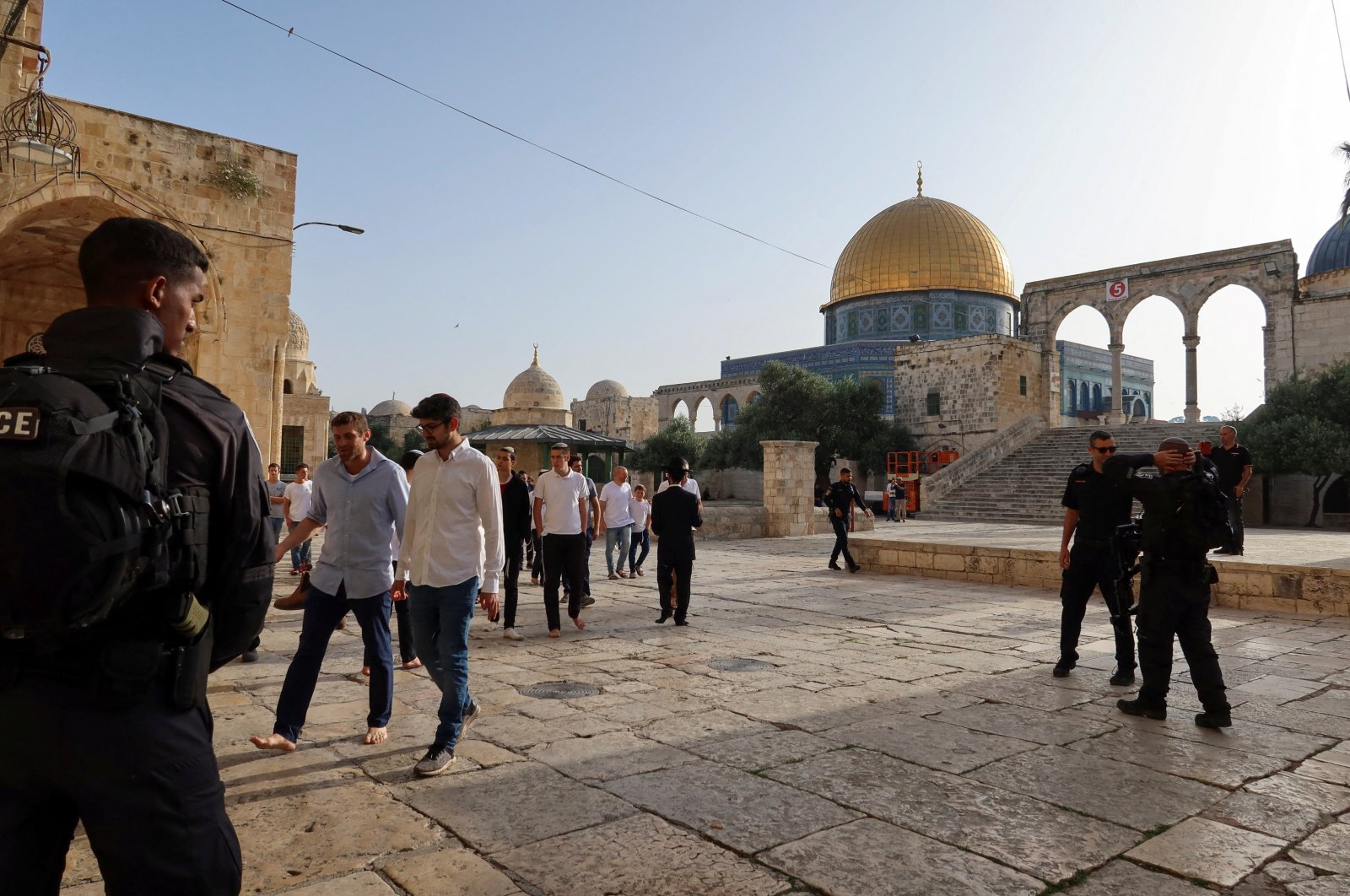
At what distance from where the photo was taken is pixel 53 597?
4.26 feet

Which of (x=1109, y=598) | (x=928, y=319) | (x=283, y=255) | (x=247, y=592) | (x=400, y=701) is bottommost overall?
(x=400, y=701)

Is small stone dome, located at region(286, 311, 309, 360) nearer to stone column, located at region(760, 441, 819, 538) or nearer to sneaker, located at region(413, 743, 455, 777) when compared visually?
stone column, located at region(760, 441, 819, 538)

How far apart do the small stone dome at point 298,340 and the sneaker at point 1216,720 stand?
36.7 metres

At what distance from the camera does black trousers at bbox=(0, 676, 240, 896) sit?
54.6 inches

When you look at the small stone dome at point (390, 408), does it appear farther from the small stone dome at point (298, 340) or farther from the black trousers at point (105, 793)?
the black trousers at point (105, 793)

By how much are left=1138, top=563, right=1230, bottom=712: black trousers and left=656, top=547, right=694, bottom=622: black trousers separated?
3656mm

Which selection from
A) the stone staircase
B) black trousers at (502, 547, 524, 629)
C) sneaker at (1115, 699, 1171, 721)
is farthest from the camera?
the stone staircase

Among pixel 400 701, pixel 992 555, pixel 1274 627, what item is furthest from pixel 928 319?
pixel 400 701

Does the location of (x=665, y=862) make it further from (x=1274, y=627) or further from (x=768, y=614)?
(x=1274, y=627)

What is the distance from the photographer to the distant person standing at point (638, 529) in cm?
1144

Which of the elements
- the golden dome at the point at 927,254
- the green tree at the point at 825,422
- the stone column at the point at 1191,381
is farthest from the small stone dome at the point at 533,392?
the stone column at the point at 1191,381

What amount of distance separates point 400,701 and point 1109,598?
4.28 m

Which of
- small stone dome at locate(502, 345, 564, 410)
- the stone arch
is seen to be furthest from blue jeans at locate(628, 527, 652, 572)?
small stone dome at locate(502, 345, 564, 410)

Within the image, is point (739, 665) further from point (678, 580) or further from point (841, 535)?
point (841, 535)
